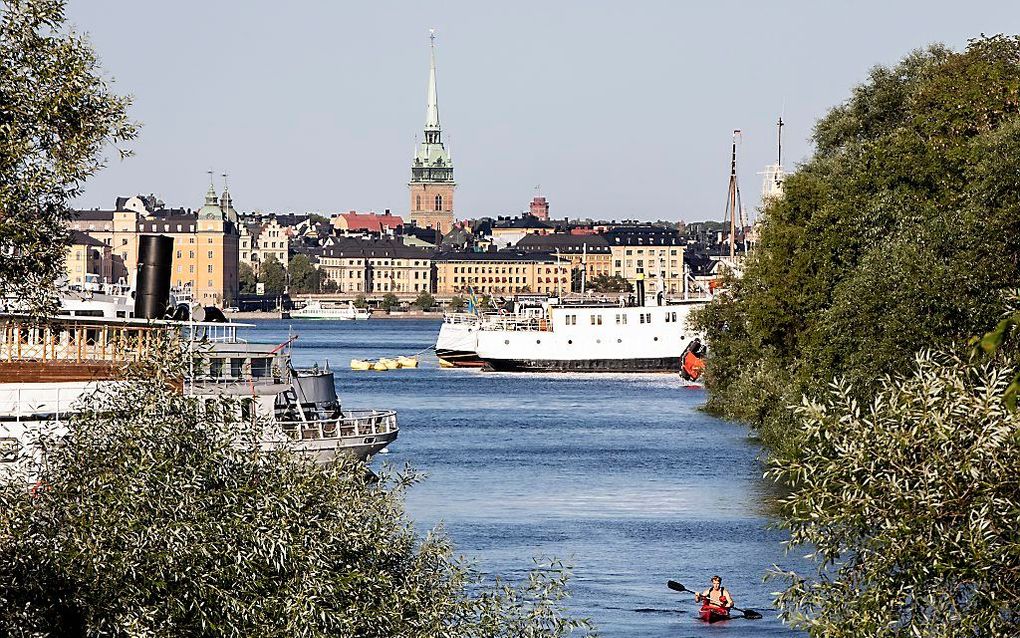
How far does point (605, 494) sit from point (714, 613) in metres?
14.9

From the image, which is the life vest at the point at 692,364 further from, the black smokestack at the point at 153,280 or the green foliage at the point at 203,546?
the green foliage at the point at 203,546

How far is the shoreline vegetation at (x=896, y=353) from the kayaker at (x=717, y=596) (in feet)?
3.58

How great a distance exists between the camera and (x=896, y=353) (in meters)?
27.5

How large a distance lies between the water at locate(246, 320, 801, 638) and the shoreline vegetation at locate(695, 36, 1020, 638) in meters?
1.36

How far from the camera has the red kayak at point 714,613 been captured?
2542 centimetres

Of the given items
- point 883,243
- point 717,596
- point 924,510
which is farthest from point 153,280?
point 924,510

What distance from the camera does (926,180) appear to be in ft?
112

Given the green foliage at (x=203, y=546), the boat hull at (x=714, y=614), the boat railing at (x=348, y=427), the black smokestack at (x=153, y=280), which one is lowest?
the boat hull at (x=714, y=614)

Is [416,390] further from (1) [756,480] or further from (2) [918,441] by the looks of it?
(2) [918,441]

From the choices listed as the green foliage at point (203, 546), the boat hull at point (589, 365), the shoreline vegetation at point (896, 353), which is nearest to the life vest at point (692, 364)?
the boat hull at point (589, 365)

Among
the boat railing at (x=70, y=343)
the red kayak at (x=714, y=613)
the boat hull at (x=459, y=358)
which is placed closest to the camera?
the red kayak at (x=714, y=613)

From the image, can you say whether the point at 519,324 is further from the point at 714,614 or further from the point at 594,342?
the point at 714,614

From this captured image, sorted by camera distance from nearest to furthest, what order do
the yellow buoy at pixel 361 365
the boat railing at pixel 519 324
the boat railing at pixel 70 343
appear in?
the boat railing at pixel 70 343
the boat railing at pixel 519 324
the yellow buoy at pixel 361 365

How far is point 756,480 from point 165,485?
28229mm
